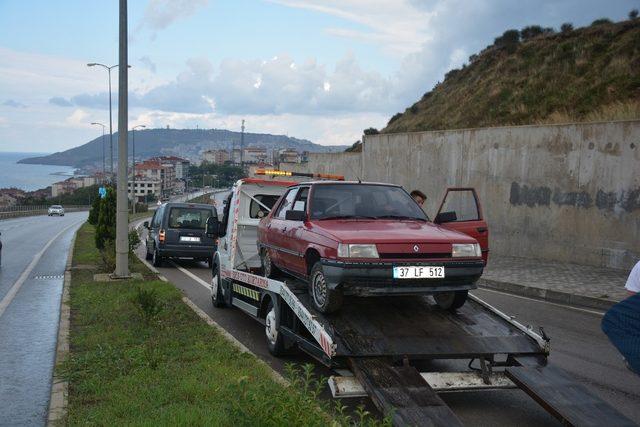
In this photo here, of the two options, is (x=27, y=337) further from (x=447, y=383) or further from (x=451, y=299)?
(x=447, y=383)

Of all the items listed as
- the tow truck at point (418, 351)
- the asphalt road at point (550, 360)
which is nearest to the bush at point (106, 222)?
the asphalt road at point (550, 360)

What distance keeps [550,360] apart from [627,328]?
4691 millimetres

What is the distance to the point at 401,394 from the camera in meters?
5.08

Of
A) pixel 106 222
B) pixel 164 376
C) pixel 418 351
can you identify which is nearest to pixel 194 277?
pixel 106 222

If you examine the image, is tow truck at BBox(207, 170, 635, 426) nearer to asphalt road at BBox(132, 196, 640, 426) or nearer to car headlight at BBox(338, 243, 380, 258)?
asphalt road at BBox(132, 196, 640, 426)

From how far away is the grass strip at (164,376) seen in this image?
14.6 ft

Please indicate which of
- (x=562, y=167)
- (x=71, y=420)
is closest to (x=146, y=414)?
(x=71, y=420)

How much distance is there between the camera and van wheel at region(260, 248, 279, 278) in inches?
337

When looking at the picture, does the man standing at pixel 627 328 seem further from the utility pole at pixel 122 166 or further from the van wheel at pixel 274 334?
the utility pole at pixel 122 166

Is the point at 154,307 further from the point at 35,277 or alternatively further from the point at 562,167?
the point at 562,167

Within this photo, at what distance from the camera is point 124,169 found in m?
14.8

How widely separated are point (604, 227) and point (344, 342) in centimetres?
1202

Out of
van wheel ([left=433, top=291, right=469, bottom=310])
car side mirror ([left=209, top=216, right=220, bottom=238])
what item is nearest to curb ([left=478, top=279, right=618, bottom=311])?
van wheel ([left=433, top=291, right=469, bottom=310])

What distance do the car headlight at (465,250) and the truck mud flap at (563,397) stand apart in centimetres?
124
